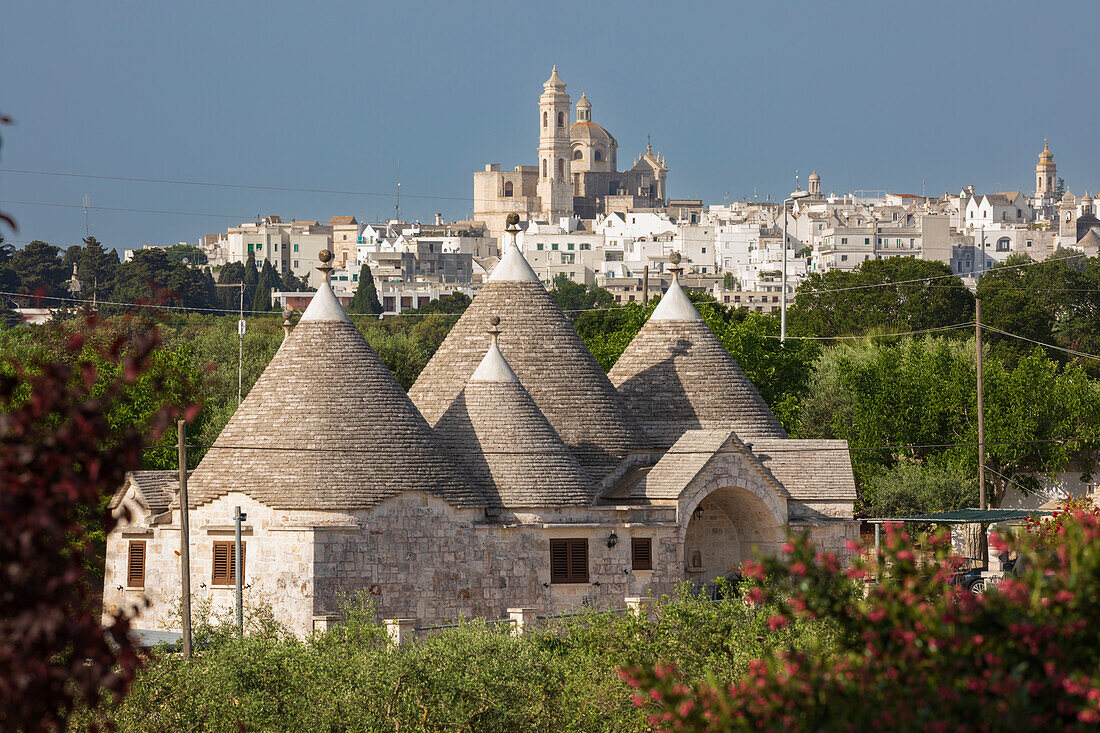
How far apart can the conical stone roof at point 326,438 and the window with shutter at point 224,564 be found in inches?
35.3

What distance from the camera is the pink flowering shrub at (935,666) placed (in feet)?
29.5

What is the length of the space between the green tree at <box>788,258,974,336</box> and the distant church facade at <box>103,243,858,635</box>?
52.6 m

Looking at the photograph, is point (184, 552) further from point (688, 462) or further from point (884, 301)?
point (884, 301)

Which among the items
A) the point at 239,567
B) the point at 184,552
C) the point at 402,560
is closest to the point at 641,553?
the point at 402,560

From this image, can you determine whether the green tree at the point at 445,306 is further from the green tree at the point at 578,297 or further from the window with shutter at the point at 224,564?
the window with shutter at the point at 224,564

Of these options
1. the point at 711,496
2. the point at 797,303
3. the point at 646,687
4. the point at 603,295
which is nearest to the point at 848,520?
the point at 711,496

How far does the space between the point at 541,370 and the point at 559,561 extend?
15.1 feet

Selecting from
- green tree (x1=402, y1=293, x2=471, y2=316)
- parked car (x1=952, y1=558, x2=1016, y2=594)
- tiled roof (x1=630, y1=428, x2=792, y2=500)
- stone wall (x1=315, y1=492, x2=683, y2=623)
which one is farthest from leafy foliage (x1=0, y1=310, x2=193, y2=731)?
green tree (x1=402, y1=293, x2=471, y2=316)

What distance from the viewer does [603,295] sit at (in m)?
168

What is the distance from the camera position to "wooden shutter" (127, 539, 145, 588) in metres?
29.7

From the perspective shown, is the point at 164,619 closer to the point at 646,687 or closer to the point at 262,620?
the point at 262,620

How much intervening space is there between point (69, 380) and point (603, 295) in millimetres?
159904

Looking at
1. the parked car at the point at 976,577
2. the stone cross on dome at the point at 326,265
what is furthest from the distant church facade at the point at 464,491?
the parked car at the point at 976,577

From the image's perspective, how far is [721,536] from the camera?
32875 millimetres
